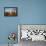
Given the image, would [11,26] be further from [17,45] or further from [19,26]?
[17,45]

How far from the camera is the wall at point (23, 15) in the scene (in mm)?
4512

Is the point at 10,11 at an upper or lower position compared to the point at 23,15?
upper

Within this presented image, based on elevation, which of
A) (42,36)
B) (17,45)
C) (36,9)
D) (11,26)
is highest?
(36,9)

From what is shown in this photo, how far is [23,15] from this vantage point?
4.54 m

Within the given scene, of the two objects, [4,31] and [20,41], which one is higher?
[4,31]

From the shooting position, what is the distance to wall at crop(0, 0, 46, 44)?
4512mm

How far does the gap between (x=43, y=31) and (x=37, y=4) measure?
954 millimetres

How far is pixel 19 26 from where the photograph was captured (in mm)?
4426

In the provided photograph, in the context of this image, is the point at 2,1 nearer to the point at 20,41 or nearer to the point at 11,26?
the point at 11,26

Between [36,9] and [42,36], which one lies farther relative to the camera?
[36,9]

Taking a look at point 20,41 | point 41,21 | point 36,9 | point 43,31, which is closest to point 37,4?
point 36,9

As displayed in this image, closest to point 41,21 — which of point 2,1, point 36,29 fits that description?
point 36,29

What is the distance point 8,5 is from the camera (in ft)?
14.9

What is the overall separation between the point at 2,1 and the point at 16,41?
1441mm
